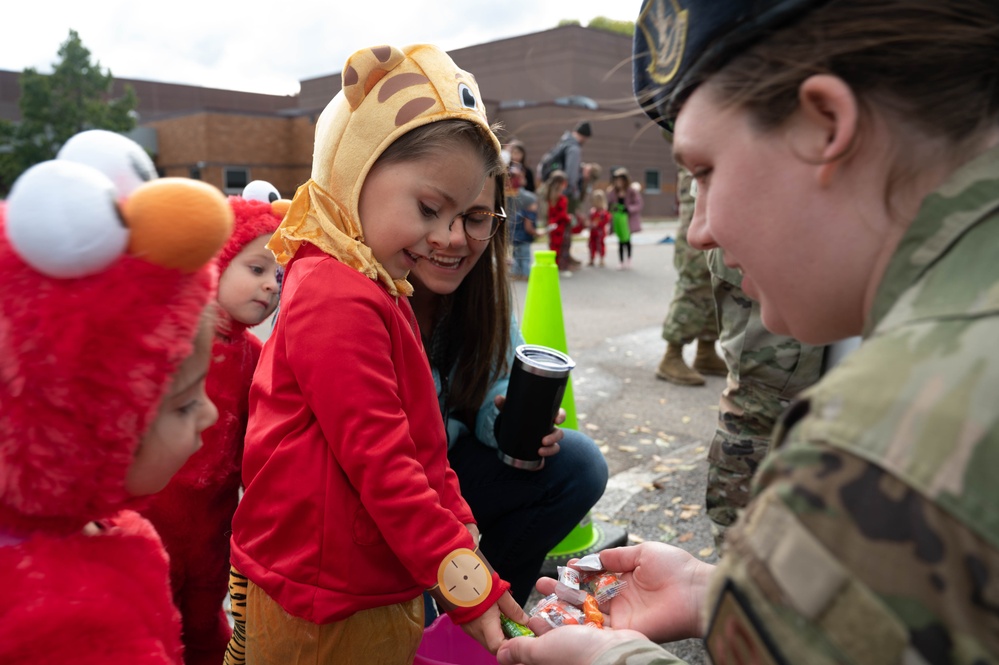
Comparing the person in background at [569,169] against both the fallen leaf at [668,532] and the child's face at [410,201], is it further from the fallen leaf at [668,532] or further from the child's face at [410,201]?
the child's face at [410,201]

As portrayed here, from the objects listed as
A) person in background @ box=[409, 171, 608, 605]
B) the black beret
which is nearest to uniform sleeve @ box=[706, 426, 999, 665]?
the black beret

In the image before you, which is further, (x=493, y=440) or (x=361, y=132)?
(x=493, y=440)

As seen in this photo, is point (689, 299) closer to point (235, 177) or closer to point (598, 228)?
point (598, 228)

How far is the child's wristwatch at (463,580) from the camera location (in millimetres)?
1694

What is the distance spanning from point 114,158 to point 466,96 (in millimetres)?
1050

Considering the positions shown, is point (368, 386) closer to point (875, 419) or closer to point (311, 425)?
point (311, 425)

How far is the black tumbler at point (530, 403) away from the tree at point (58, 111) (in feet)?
103

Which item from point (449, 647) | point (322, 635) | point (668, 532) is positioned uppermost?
point (322, 635)

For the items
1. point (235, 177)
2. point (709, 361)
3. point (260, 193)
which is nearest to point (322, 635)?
point (260, 193)

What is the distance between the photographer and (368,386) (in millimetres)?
1688

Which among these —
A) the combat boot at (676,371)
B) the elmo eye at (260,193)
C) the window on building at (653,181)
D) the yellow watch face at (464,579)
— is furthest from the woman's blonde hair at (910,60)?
the window on building at (653,181)

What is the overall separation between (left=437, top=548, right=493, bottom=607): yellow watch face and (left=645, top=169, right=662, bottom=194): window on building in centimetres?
3655

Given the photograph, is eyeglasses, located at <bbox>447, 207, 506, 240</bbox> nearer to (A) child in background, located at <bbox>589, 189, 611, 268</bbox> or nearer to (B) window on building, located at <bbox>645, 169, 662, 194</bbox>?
(A) child in background, located at <bbox>589, 189, 611, 268</bbox>

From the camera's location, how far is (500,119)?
2952 centimetres
